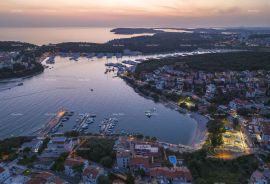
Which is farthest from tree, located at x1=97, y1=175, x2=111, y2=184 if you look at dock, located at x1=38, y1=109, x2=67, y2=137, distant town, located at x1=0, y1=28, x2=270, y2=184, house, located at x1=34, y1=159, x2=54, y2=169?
dock, located at x1=38, y1=109, x2=67, y2=137

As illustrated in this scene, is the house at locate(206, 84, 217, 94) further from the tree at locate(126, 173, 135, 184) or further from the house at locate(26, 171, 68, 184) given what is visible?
the house at locate(26, 171, 68, 184)

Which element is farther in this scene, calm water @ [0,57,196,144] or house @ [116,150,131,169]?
calm water @ [0,57,196,144]

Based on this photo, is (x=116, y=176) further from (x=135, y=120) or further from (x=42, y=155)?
(x=135, y=120)

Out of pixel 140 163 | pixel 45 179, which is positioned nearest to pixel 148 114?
pixel 140 163

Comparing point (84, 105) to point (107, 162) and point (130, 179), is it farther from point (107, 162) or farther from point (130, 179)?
point (130, 179)

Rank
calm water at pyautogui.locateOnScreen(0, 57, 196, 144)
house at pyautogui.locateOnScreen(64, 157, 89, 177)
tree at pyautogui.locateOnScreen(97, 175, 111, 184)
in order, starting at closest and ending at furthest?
tree at pyautogui.locateOnScreen(97, 175, 111, 184) → house at pyautogui.locateOnScreen(64, 157, 89, 177) → calm water at pyautogui.locateOnScreen(0, 57, 196, 144)

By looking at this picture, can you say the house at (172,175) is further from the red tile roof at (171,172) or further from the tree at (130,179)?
the tree at (130,179)

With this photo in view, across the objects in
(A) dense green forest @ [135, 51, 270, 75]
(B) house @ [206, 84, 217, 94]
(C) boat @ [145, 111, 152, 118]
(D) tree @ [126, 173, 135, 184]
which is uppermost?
(A) dense green forest @ [135, 51, 270, 75]
